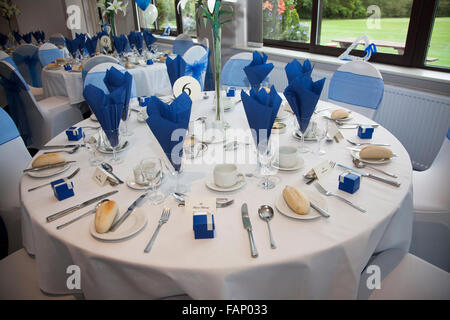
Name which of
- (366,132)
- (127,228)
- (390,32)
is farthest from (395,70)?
(127,228)

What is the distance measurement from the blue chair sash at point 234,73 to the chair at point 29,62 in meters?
3.48

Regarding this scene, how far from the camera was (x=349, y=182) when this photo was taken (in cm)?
103

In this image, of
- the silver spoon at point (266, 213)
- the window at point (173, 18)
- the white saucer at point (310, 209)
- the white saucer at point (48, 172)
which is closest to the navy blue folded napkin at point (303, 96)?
the white saucer at point (310, 209)

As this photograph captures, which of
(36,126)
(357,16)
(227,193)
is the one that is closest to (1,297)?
(227,193)

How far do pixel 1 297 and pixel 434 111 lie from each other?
2.90m

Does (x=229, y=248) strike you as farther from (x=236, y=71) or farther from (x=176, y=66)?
Result: (x=236, y=71)

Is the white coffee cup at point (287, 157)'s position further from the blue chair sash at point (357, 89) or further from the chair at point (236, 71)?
the chair at point (236, 71)

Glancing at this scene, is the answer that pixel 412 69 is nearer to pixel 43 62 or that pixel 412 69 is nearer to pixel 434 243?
pixel 434 243

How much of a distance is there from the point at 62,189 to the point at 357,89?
182 cm

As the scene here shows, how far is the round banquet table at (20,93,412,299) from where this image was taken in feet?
2.64

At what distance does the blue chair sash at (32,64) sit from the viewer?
4586mm

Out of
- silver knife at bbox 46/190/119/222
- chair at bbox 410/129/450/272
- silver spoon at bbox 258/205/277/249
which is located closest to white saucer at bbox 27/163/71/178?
silver knife at bbox 46/190/119/222

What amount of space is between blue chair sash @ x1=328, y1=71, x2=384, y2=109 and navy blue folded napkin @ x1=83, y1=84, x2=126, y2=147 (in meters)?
1.51

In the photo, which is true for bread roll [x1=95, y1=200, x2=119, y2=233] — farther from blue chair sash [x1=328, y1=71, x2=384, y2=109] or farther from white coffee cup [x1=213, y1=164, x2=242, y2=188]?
blue chair sash [x1=328, y1=71, x2=384, y2=109]
